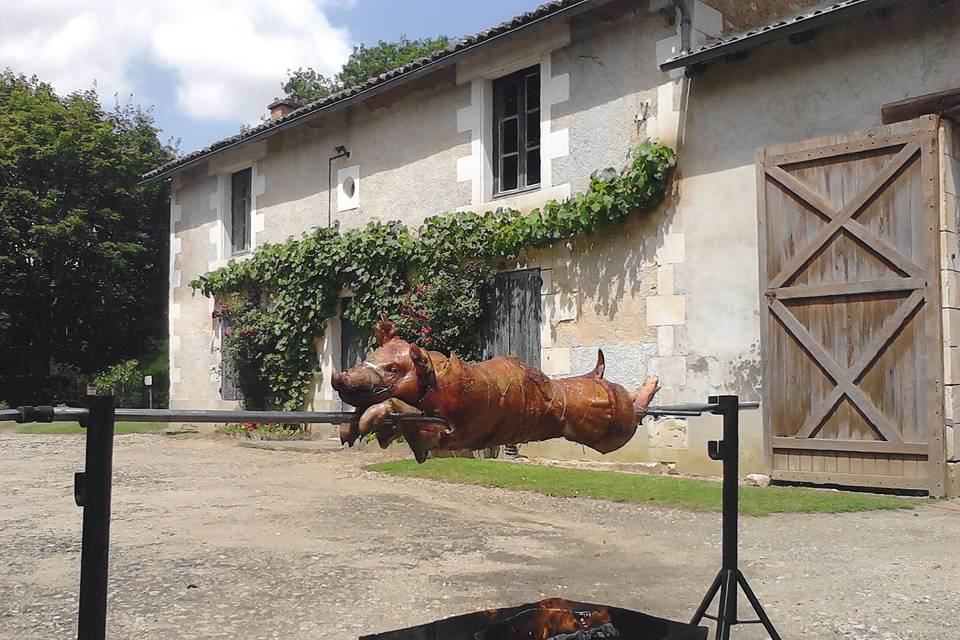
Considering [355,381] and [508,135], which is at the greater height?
[508,135]

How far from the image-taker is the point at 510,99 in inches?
445

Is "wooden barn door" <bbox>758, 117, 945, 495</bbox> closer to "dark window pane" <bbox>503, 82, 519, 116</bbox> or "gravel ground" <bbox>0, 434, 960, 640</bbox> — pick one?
"gravel ground" <bbox>0, 434, 960, 640</bbox>

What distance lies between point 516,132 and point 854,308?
513 cm

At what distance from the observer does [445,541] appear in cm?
596

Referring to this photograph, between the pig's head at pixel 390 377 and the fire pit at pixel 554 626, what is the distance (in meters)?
0.84

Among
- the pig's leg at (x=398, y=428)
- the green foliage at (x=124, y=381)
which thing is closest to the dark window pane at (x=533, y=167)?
the pig's leg at (x=398, y=428)

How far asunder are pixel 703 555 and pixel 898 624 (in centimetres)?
160

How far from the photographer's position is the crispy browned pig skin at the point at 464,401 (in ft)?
7.51

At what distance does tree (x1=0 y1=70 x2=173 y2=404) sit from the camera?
2223 cm

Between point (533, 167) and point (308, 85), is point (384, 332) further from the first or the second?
point (308, 85)

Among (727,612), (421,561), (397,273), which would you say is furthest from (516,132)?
(727,612)

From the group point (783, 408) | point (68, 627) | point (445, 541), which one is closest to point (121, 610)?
point (68, 627)

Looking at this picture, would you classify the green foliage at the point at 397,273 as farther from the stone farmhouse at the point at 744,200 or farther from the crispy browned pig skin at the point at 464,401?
the crispy browned pig skin at the point at 464,401

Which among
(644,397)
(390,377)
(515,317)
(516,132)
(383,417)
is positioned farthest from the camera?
(516,132)
